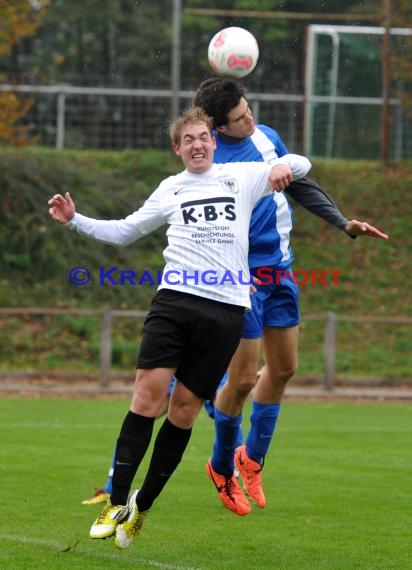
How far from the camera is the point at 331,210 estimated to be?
244 inches

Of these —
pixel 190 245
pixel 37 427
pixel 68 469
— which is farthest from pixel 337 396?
pixel 190 245

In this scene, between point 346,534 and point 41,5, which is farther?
point 41,5

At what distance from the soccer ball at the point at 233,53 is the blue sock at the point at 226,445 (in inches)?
82.4

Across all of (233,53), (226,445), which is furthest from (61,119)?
(226,445)

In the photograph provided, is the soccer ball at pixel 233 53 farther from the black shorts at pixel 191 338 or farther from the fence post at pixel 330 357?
the fence post at pixel 330 357

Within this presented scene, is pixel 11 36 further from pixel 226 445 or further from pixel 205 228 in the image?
pixel 205 228

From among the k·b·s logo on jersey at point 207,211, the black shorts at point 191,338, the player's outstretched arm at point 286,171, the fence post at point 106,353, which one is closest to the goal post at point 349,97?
the fence post at point 106,353

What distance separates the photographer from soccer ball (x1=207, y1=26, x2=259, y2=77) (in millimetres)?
6871

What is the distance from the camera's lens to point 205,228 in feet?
17.9

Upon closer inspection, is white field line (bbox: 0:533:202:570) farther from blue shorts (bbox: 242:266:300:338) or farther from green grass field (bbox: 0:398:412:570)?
blue shorts (bbox: 242:266:300:338)

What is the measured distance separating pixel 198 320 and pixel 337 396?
10.8 meters

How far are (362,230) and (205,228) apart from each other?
784mm

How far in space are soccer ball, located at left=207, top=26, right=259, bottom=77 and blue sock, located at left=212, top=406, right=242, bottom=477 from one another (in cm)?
209

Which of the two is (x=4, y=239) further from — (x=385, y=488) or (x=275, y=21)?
(x=385, y=488)
